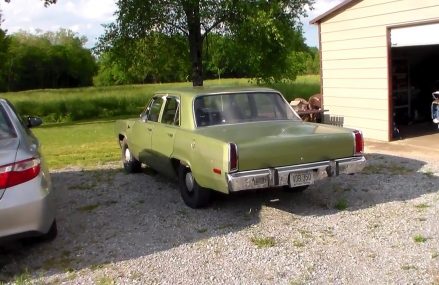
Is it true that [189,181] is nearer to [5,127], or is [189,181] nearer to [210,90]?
[210,90]

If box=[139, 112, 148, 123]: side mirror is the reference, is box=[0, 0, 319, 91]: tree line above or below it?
above

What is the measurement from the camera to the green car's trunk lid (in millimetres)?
5559

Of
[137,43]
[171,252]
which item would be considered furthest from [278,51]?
[171,252]

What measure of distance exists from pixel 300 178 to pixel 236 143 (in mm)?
827

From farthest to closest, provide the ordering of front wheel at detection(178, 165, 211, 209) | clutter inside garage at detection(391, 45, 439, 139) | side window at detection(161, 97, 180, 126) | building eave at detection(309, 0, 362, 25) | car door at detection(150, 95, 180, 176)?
clutter inside garage at detection(391, 45, 439, 139) → building eave at detection(309, 0, 362, 25) → side window at detection(161, 97, 180, 126) → car door at detection(150, 95, 180, 176) → front wheel at detection(178, 165, 211, 209)

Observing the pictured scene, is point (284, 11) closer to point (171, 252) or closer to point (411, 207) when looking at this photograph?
point (411, 207)

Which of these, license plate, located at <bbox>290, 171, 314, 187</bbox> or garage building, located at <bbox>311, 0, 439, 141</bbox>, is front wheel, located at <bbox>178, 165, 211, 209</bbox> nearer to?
license plate, located at <bbox>290, 171, 314, 187</bbox>

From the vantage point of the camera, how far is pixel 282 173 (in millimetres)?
5621

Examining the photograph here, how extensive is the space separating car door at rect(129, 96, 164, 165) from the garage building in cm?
575

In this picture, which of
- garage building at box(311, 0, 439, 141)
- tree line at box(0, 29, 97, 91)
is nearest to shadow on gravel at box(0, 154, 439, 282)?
garage building at box(311, 0, 439, 141)

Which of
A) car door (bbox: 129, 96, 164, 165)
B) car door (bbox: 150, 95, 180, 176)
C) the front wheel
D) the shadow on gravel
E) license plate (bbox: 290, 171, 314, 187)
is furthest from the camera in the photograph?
car door (bbox: 129, 96, 164, 165)

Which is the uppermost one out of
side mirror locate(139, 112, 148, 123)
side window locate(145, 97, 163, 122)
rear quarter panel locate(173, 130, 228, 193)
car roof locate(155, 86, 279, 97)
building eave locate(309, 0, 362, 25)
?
building eave locate(309, 0, 362, 25)

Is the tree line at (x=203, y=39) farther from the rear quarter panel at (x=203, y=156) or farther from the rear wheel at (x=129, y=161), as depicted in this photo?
the rear quarter panel at (x=203, y=156)

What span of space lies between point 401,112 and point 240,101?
8.91 m
